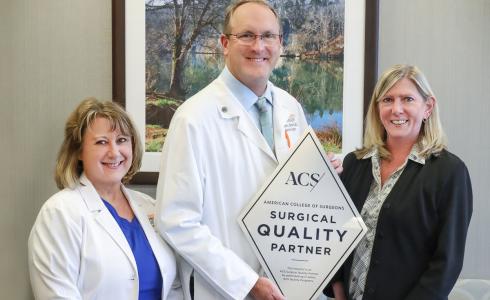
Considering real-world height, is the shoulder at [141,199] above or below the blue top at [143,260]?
above

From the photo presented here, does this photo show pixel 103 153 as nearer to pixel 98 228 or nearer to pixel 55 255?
pixel 98 228

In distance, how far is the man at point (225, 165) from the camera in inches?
67.8

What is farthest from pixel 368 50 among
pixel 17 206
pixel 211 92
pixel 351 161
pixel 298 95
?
pixel 17 206

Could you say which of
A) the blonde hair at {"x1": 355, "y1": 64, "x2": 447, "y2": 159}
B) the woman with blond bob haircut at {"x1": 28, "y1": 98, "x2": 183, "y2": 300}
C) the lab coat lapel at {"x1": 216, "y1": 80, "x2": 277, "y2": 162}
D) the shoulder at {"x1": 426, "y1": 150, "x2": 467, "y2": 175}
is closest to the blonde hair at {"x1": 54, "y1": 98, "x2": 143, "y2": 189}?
the woman with blond bob haircut at {"x1": 28, "y1": 98, "x2": 183, "y2": 300}

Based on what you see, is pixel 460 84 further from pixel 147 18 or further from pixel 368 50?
pixel 147 18

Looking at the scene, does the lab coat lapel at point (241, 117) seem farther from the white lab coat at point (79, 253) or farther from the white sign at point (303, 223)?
the white lab coat at point (79, 253)

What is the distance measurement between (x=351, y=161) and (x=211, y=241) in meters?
0.62

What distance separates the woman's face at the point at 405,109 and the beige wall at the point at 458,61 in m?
0.65

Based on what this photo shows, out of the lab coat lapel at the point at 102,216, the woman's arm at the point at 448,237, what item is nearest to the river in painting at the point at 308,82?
the lab coat lapel at the point at 102,216

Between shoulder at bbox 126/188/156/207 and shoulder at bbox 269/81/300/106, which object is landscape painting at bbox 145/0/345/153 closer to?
Result: shoulder at bbox 269/81/300/106

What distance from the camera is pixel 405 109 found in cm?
177

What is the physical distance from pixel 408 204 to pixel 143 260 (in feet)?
3.00

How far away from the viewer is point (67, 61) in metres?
2.42

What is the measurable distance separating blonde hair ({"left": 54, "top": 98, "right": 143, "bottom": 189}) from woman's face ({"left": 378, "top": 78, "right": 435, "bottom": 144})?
3.05 feet
